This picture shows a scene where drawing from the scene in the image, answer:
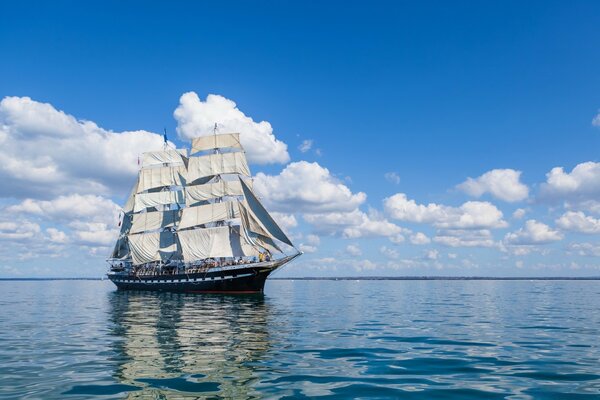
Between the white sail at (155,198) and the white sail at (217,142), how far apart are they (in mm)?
14475

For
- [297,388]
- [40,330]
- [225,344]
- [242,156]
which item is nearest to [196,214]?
[242,156]

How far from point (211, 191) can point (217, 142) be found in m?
11.6

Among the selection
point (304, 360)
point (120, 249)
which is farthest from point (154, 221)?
point (304, 360)

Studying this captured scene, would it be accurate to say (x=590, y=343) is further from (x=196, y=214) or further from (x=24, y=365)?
(x=196, y=214)

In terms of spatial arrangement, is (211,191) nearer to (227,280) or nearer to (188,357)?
(227,280)

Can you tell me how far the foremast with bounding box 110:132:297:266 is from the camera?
88.8 metres

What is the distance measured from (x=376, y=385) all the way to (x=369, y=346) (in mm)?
7786

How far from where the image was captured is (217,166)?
330 ft

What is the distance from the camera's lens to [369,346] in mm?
22203

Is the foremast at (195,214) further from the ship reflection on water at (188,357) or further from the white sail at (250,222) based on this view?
the ship reflection on water at (188,357)

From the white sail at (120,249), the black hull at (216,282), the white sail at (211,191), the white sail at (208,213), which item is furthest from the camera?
the white sail at (120,249)

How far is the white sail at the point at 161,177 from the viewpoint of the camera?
114 metres

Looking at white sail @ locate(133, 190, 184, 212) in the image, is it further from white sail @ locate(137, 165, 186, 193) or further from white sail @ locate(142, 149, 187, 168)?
white sail @ locate(142, 149, 187, 168)

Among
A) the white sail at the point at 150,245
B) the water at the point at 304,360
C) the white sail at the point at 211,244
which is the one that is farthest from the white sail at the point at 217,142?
the water at the point at 304,360
